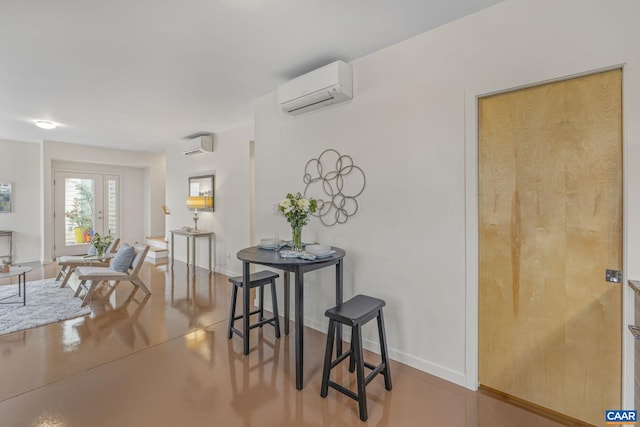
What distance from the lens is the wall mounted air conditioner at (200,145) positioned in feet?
17.9

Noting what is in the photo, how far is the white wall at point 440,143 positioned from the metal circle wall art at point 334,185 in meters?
0.08

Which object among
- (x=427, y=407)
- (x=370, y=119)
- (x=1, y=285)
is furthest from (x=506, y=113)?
(x=1, y=285)

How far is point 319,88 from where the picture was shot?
8.61 ft

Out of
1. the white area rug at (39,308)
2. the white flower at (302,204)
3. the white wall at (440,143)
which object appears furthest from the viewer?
the white area rug at (39,308)

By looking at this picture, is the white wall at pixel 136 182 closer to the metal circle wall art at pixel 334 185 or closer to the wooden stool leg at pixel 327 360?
the metal circle wall art at pixel 334 185

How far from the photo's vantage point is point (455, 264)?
213 cm

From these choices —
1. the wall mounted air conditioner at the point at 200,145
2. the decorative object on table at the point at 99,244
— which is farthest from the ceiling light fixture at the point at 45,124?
the wall mounted air conditioner at the point at 200,145

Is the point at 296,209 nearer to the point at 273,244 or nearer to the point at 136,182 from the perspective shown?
the point at 273,244

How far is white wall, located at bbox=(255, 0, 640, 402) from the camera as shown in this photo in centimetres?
162

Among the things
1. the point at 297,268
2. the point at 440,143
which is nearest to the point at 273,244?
the point at 297,268

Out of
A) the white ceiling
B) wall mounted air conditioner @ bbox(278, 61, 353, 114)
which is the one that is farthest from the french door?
wall mounted air conditioner @ bbox(278, 61, 353, 114)

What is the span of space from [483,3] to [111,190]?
8.61m

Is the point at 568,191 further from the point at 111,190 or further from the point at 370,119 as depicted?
the point at 111,190

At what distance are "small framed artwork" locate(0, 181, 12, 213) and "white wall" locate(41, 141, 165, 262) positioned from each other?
0.64 meters
